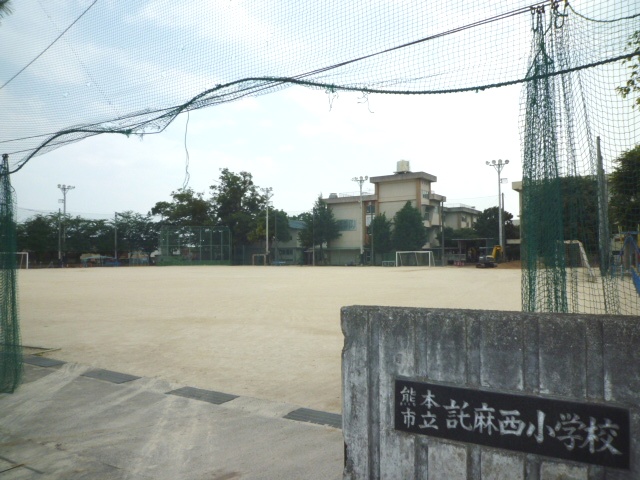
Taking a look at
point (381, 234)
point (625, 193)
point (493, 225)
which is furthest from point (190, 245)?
point (625, 193)

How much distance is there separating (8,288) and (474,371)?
4840 mm

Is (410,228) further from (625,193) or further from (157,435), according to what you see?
(157,435)

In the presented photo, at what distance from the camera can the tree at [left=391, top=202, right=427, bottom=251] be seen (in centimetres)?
4253

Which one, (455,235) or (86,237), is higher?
(86,237)

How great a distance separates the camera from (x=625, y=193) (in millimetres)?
5340

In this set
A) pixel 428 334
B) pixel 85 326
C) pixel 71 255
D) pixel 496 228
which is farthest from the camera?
pixel 71 255

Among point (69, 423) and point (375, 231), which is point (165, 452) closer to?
point (69, 423)

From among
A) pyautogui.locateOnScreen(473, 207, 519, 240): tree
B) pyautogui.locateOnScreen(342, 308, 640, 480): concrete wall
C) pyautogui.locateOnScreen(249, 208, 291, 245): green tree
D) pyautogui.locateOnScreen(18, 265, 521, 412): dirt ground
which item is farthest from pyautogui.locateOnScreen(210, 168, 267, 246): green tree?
pyautogui.locateOnScreen(342, 308, 640, 480): concrete wall

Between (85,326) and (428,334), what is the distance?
7.86m

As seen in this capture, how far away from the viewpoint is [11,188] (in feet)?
17.3

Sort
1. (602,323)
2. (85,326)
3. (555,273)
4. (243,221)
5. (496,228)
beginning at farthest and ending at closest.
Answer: (243,221), (496,228), (85,326), (555,273), (602,323)

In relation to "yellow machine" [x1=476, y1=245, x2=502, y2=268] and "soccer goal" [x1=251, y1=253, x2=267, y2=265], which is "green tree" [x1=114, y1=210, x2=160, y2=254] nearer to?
"soccer goal" [x1=251, y1=253, x2=267, y2=265]

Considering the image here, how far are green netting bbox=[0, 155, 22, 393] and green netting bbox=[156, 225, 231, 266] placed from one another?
4127 cm

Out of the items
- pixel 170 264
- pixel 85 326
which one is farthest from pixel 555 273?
pixel 170 264
